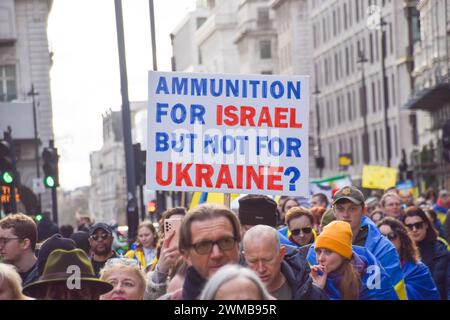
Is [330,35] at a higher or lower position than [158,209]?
higher

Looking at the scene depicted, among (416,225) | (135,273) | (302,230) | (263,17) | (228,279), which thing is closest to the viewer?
(228,279)

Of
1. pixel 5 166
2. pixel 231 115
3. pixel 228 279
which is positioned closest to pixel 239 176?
pixel 231 115

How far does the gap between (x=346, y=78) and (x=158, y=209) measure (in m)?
62.1

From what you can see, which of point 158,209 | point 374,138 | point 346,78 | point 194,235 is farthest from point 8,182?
point 346,78

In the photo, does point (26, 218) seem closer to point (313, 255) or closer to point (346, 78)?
point (313, 255)

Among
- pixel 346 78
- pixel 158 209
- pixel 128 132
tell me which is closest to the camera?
pixel 128 132

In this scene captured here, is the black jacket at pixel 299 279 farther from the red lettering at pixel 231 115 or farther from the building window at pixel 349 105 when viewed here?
the building window at pixel 349 105

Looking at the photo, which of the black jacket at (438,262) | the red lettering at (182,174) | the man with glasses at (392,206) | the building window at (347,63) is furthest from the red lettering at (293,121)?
the building window at (347,63)

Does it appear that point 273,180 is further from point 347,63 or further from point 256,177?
point 347,63

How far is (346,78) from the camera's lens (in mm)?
98438

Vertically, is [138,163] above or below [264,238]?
below

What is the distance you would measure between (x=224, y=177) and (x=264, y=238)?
2.20 meters

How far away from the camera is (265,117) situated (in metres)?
11.2
